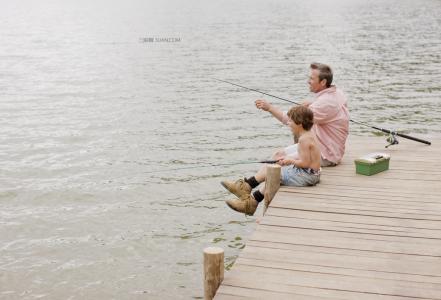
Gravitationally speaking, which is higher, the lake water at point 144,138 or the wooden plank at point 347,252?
the wooden plank at point 347,252

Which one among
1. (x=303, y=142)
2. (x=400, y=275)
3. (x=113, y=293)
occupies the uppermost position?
(x=303, y=142)

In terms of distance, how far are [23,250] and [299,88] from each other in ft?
50.1

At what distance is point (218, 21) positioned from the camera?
5725 cm

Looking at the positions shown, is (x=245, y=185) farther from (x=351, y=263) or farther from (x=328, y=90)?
(x=351, y=263)

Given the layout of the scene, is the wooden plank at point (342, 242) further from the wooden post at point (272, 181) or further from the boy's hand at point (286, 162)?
the boy's hand at point (286, 162)

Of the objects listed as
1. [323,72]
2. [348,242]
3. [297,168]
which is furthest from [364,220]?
[323,72]

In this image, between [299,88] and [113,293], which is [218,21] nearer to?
[299,88]

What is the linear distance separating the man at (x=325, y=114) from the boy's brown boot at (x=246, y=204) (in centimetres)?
82

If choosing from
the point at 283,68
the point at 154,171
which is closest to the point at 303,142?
the point at 154,171

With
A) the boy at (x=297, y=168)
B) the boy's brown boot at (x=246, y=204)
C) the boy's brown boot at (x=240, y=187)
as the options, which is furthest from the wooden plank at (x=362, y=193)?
the boy's brown boot at (x=240, y=187)

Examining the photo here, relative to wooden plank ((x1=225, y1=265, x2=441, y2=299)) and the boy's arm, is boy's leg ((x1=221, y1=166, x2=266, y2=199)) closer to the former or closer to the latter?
the boy's arm

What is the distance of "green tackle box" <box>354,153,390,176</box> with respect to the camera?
884 cm

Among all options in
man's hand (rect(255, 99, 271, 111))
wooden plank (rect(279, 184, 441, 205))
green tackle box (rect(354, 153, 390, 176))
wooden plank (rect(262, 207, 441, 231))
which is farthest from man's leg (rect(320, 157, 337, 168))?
wooden plank (rect(262, 207, 441, 231))

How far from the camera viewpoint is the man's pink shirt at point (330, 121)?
8.67 m
